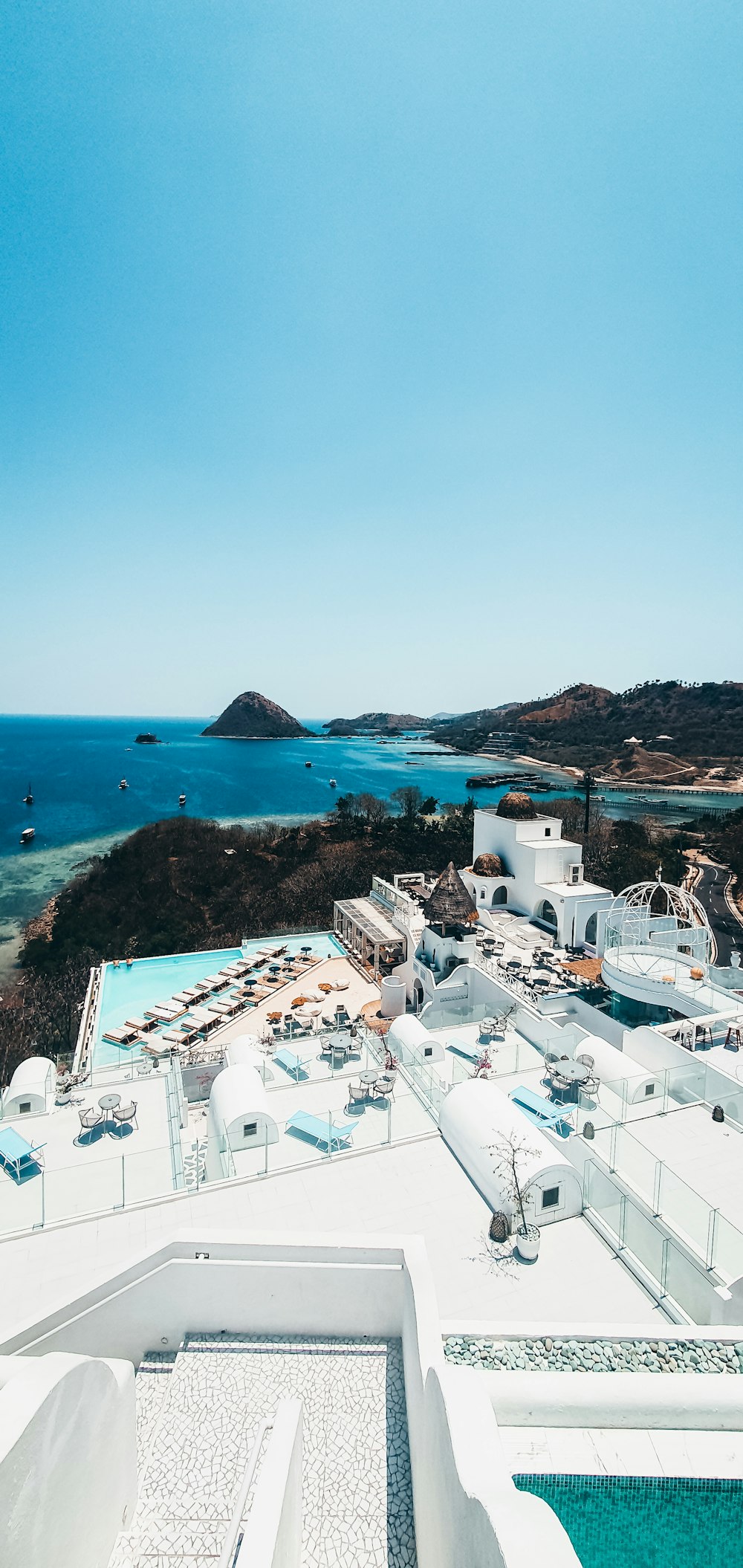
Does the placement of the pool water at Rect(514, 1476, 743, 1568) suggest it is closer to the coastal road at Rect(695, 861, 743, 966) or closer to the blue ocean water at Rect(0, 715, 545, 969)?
the coastal road at Rect(695, 861, 743, 966)

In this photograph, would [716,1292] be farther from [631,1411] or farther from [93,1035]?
[93,1035]

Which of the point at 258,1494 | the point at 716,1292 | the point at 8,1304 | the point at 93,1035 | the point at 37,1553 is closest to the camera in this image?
the point at 37,1553

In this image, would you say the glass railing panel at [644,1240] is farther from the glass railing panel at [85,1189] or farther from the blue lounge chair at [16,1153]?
the blue lounge chair at [16,1153]

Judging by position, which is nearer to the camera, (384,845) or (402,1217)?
(402,1217)

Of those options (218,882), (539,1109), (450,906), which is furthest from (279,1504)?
(218,882)

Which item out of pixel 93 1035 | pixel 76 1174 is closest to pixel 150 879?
pixel 93 1035
